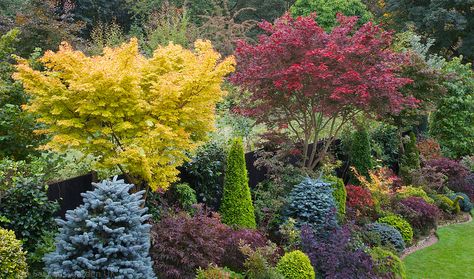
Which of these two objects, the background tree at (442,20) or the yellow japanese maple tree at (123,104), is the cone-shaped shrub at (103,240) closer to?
the yellow japanese maple tree at (123,104)

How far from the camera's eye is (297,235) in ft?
27.7

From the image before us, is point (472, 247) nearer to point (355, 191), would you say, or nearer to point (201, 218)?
point (355, 191)

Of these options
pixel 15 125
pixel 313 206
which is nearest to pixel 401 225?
pixel 313 206

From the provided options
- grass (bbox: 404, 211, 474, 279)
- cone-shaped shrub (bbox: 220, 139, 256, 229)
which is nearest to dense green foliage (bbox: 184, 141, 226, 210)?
cone-shaped shrub (bbox: 220, 139, 256, 229)

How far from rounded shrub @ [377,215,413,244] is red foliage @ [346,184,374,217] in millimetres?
482

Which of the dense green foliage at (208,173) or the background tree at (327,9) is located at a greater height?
the background tree at (327,9)

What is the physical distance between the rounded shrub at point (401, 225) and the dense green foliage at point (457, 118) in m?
7.39

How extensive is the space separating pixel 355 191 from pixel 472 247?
2703mm

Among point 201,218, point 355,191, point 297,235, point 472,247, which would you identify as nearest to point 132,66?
point 201,218

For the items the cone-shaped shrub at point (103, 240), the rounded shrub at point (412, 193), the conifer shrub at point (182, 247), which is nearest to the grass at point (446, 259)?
the rounded shrub at point (412, 193)

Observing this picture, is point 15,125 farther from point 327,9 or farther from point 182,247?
point 327,9

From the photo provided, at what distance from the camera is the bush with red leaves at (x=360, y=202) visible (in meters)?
11.0

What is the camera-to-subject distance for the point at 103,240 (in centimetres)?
548

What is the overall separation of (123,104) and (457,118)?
13704 mm
